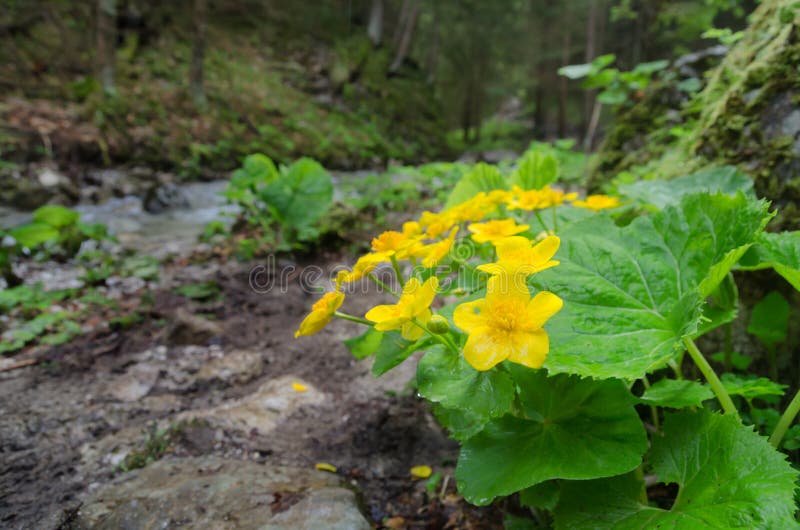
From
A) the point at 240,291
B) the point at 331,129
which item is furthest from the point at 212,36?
the point at 240,291

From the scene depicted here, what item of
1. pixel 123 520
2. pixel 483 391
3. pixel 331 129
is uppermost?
pixel 483 391

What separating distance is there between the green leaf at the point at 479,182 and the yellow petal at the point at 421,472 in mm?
1151

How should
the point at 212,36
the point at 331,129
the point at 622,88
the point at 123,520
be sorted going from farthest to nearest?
1. the point at 212,36
2. the point at 331,129
3. the point at 622,88
4. the point at 123,520

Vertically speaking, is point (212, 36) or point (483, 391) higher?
point (212, 36)

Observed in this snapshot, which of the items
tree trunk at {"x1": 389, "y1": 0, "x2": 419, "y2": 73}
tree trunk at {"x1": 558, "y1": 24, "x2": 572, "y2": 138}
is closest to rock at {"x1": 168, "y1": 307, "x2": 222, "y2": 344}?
tree trunk at {"x1": 558, "y1": 24, "x2": 572, "y2": 138}

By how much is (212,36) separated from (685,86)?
16.9 m

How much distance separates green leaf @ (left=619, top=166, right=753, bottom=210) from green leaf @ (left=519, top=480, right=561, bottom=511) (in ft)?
3.30

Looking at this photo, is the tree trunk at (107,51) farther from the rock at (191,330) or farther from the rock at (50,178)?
the rock at (191,330)

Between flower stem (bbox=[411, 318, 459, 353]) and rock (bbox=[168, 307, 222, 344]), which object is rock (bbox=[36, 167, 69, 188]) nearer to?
rock (bbox=[168, 307, 222, 344])

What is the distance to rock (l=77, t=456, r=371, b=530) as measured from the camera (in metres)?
1.16

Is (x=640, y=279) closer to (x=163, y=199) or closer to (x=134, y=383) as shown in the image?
(x=134, y=383)

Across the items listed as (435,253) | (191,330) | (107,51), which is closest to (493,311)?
(435,253)

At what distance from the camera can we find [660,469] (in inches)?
37.2

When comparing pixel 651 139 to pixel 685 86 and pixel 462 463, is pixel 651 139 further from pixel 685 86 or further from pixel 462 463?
pixel 462 463
